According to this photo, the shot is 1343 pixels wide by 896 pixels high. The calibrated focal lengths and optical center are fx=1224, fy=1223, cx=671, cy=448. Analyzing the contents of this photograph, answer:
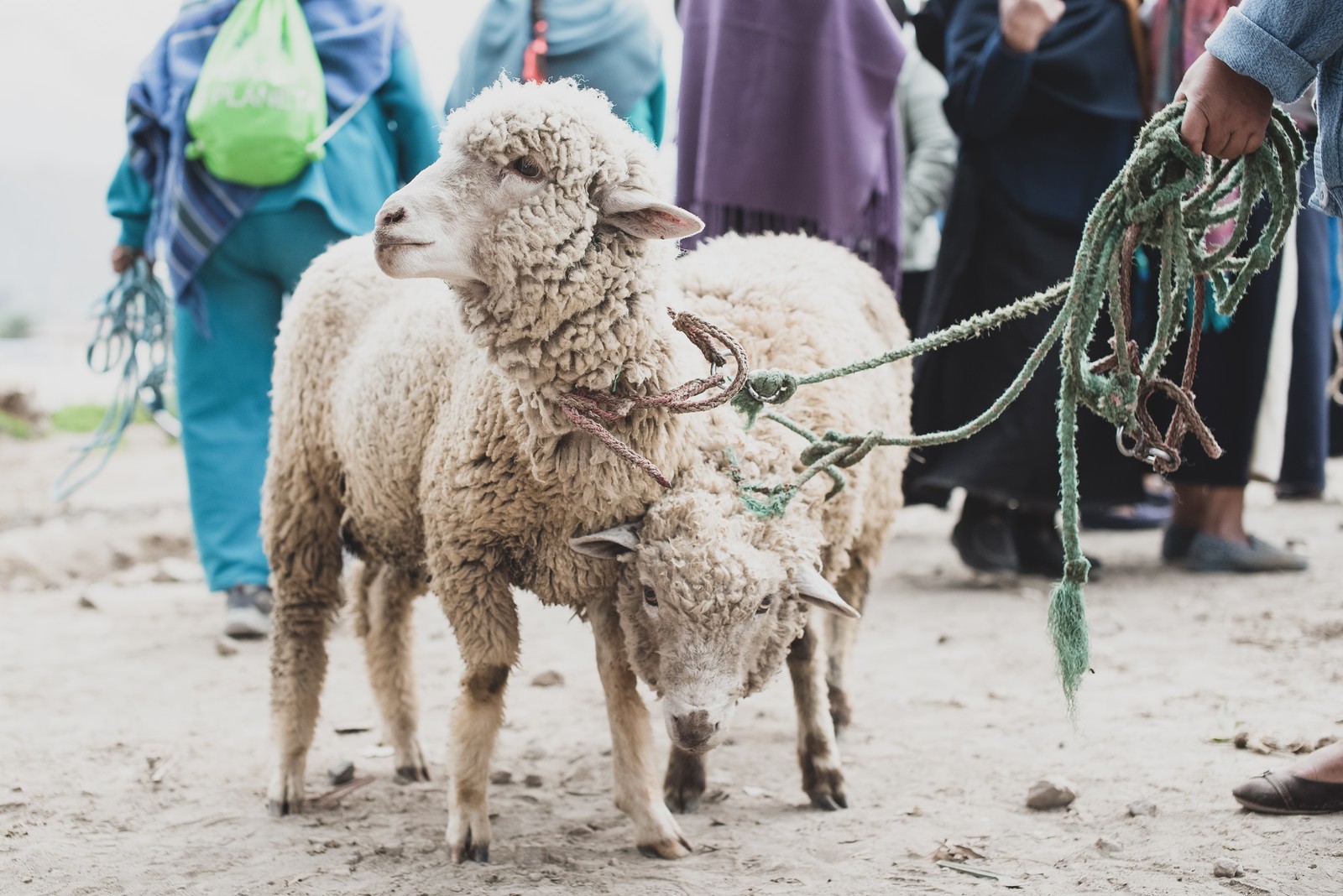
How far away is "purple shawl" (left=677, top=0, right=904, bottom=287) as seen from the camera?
4699 mm

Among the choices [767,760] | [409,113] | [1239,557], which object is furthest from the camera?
[1239,557]

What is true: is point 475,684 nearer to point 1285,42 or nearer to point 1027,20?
point 1285,42

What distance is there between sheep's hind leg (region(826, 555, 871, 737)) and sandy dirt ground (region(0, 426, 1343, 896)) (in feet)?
0.23

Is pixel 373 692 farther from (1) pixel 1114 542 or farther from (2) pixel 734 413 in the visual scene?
(1) pixel 1114 542

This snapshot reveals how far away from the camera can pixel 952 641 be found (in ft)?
15.5

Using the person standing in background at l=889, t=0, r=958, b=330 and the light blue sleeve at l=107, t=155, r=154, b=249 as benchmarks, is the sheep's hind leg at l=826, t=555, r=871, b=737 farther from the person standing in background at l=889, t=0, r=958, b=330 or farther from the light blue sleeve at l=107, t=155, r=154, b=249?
the light blue sleeve at l=107, t=155, r=154, b=249

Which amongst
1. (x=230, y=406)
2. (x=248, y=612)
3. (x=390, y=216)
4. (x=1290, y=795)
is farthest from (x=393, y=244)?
(x=248, y=612)

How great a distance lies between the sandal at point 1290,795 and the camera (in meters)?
2.67

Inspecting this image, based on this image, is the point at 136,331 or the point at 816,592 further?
the point at 136,331

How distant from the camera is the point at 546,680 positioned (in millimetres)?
4324

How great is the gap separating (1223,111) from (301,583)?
8.35 feet

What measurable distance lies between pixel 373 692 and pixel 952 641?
2258 millimetres

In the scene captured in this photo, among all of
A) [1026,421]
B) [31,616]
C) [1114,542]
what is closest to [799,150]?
[1026,421]

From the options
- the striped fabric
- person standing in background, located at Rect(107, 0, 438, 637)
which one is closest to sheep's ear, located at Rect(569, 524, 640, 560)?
person standing in background, located at Rect(107, 0, 438, 637)
